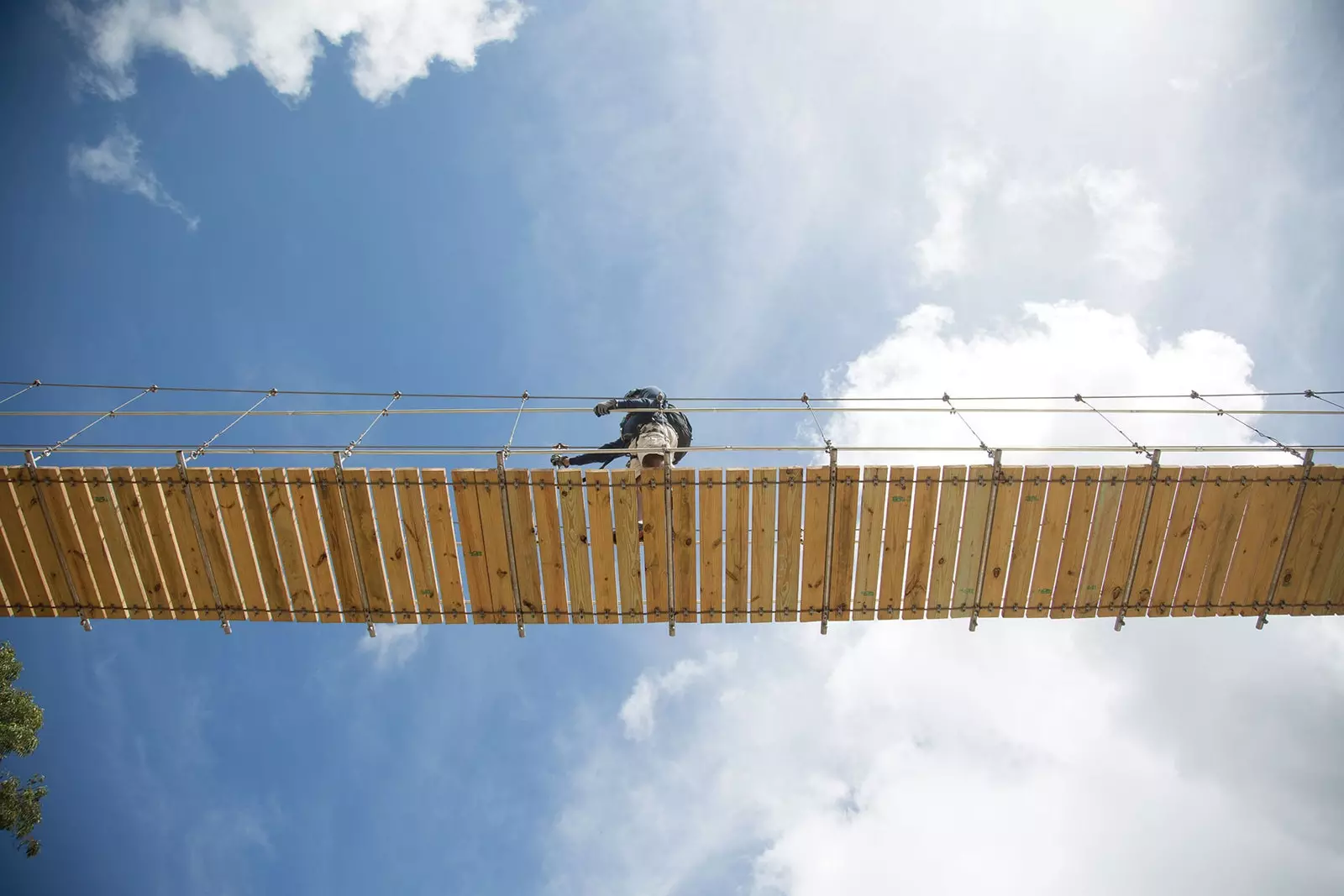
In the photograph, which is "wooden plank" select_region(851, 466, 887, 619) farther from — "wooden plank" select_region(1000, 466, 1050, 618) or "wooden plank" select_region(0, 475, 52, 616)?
"wooden plank" select_region(0, 475, 52, 616)

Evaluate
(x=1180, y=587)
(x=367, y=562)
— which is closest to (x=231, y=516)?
(x=367, y=562)

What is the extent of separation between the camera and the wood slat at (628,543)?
8.05 metres

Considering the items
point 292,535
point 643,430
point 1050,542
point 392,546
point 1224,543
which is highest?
point 643,430

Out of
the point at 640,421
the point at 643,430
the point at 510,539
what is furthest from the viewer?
the point at 640,421

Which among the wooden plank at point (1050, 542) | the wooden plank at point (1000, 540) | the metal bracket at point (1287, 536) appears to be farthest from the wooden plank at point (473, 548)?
the metal bracket at point (1287, 536)

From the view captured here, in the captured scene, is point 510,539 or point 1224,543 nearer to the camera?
point 510,539

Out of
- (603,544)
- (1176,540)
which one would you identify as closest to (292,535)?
(603,544)

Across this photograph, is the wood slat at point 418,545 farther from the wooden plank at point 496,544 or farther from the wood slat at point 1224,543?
the wood slat at point 1224,543

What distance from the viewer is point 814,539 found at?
836cm

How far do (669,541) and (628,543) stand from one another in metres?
0.54

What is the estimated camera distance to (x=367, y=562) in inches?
333

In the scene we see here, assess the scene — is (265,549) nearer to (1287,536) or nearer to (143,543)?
(143,543)

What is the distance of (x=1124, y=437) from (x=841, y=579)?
4.05 metres

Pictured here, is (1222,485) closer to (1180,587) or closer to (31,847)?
(1180,587)
